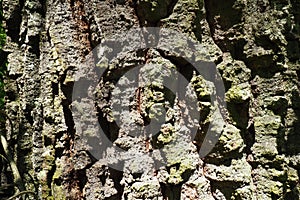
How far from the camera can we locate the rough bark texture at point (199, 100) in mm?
1112

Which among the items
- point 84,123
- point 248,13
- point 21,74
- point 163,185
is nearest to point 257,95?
point 248,13

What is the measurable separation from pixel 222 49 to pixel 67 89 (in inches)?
18.4

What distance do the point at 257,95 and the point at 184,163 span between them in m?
0.30

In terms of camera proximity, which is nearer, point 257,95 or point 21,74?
point 257,95

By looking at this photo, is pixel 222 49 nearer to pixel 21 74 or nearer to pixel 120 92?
pixel 120 92

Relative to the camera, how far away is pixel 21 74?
59.5 inches

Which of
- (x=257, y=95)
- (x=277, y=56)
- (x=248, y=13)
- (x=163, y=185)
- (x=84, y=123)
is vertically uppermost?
(x=248, y=13)

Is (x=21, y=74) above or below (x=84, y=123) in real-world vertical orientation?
above

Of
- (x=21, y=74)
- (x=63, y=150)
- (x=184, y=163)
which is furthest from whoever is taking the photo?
(x=21, y=74)

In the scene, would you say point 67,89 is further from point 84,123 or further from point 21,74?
point 21,74

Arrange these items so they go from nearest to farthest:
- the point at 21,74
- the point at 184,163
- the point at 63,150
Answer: the point at 184,163 < the point at 63,150 < the point at 21,74

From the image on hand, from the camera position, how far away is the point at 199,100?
1.12 m

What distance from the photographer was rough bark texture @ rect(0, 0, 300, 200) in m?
1.11

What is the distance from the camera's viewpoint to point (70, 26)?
1192 mm
